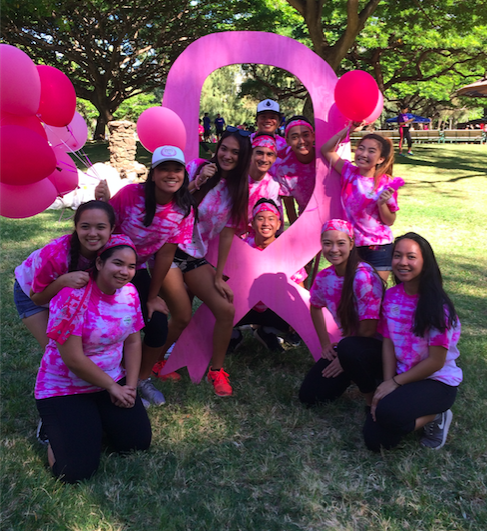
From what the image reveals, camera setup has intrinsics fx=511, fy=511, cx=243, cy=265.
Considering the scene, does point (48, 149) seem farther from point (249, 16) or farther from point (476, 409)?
Answer: point (249, 16)

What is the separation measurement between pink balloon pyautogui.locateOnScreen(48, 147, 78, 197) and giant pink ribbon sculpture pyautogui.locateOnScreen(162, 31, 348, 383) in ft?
2.56

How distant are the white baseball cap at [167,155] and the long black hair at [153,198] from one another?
0.26 ft

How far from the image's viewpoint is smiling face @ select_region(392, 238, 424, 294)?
2436 mm

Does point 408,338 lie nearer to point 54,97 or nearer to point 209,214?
point 209,214

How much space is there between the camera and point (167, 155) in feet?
8.50

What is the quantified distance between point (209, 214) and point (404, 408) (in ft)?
5.01

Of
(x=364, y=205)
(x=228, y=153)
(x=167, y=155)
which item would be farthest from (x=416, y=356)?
(x=167, y=155)

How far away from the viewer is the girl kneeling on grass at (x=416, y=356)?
2.40 metres

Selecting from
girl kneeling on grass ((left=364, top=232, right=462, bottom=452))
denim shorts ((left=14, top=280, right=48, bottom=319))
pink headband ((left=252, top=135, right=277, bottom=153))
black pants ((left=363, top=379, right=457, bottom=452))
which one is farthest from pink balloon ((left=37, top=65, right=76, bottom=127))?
black pants ((left=363, top=379, right=457, bottom=452))

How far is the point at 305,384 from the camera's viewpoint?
2.97 meters

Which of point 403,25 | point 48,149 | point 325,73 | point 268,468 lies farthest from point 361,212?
point 403,25

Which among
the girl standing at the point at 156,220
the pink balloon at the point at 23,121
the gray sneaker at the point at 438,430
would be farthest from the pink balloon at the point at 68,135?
the gray sneaker at the point at 438,430

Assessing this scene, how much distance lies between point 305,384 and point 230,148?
1.42 m

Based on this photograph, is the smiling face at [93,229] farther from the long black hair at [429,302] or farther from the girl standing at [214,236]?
the long black hair at [429,302]
